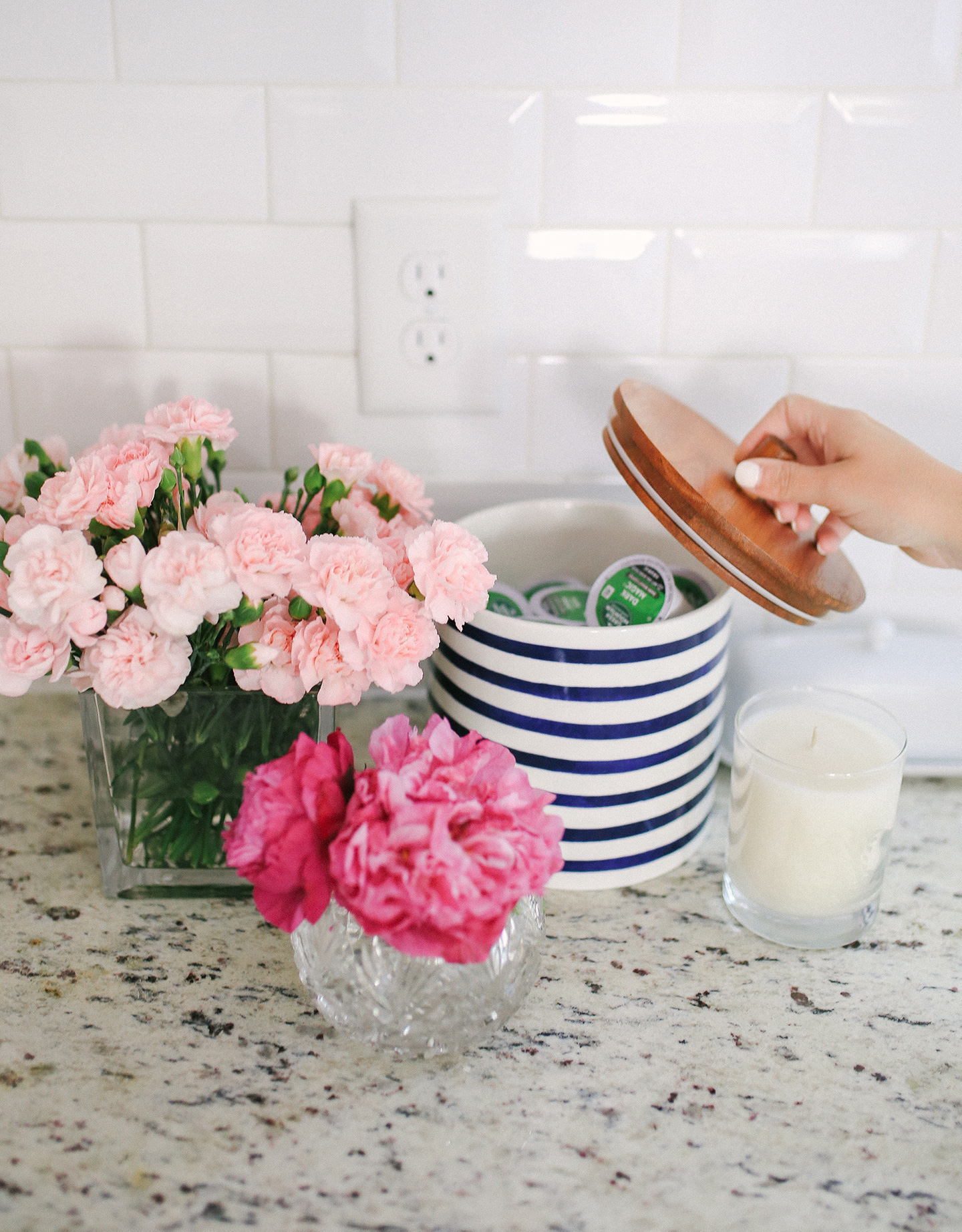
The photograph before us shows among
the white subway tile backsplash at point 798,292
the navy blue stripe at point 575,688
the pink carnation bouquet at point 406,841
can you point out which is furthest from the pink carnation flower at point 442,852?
the white subway tile backsplash at point 798,292

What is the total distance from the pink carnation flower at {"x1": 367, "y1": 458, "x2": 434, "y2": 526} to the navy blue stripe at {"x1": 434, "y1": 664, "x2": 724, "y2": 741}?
0.13 metres

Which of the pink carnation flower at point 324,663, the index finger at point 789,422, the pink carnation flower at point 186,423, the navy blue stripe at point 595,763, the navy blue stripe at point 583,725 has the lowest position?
the navy blue stripe at point 595,763

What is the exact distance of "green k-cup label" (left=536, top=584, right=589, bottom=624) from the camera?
28.6 inches

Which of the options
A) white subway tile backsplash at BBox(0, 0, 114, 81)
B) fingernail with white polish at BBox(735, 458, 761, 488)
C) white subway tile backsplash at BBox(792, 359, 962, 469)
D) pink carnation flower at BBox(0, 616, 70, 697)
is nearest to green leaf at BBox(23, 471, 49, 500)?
pink carnation flower at BBox(0, 616, 70, 697)

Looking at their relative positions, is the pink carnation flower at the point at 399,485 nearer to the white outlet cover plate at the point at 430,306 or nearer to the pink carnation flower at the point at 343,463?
the pink carnation flower at the point at 343,463

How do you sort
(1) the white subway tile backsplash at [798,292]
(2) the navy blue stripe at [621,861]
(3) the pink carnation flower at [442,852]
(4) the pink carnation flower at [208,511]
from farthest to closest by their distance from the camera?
(1) the white subway tile backsplash at [798,292] → (2) the navy blue stripe at [621,861] → (4) the pink carnation flower at [208,511] → (3) the pink carnation flower at [442,852]

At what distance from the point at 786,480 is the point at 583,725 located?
207 millimetres

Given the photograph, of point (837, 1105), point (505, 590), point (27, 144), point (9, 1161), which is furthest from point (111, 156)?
point (837, 1105)

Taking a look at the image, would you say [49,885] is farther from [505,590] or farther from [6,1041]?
[505,590]

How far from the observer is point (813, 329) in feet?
2.62

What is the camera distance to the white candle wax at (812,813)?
61 cm

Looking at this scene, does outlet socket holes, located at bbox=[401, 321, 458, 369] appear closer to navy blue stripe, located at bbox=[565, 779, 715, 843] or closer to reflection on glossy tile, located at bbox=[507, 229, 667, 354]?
reflection on glossy tile, located at bbox=[507, 229, 667, 354]

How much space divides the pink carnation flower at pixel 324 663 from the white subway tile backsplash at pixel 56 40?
0.46 metres

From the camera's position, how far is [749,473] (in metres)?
0.66
